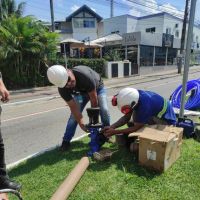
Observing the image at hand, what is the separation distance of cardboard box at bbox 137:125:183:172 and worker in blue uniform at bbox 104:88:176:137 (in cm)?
22

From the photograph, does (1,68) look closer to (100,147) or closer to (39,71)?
(39,71)

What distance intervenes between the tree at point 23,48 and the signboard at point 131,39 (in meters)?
12.4

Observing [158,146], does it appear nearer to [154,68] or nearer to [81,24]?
[154,68]

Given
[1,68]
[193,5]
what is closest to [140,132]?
[193,5]

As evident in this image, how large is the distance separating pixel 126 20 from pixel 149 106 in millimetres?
37357

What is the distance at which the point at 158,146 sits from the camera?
377cm

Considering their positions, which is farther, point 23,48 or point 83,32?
point 83,32

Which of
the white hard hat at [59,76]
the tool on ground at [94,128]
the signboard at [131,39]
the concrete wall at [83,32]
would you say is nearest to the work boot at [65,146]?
the tool on ground at [94,128]

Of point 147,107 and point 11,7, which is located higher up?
point 11,7

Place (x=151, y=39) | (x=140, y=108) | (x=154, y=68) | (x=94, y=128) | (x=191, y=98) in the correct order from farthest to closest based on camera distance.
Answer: (x=154, y=68) → (x=151, y=39) → (x=191, y=98) → (x=94, y=128) → (x=140, y=108)

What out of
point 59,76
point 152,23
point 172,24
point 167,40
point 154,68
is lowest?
point 154,68

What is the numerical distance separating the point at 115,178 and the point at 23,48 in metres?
13.5

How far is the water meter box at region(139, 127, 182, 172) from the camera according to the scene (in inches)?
148

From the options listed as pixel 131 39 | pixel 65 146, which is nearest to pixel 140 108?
pixel 65 146
